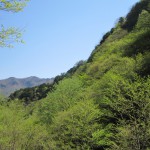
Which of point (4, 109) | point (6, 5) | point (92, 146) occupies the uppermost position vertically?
point (6, 5)

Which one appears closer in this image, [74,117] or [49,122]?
[74,117]

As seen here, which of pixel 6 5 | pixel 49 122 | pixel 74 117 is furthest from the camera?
pixel 49 122

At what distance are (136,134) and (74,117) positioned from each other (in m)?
23.7

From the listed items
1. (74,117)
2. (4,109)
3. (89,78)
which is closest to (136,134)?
(74,117)

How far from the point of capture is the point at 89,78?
10144 centimetres

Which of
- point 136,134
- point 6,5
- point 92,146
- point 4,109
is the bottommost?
point 92,146

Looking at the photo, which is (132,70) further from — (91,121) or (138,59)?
(91,121)

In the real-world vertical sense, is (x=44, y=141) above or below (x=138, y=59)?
below

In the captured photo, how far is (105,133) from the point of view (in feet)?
167

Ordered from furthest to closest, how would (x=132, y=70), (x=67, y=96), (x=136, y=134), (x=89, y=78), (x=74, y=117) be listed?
(x=89, y=78) < (x=67, y=96) < (x=132, y=70) < (x=74, y=117) < (x=136, y=134)

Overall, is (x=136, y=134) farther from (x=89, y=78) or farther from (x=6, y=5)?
(x=89, y=78)

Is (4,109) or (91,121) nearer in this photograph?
(91,121)

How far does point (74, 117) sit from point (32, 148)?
27.1 feet

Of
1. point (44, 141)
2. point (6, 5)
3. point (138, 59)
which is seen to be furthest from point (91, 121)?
point (6, 5)
